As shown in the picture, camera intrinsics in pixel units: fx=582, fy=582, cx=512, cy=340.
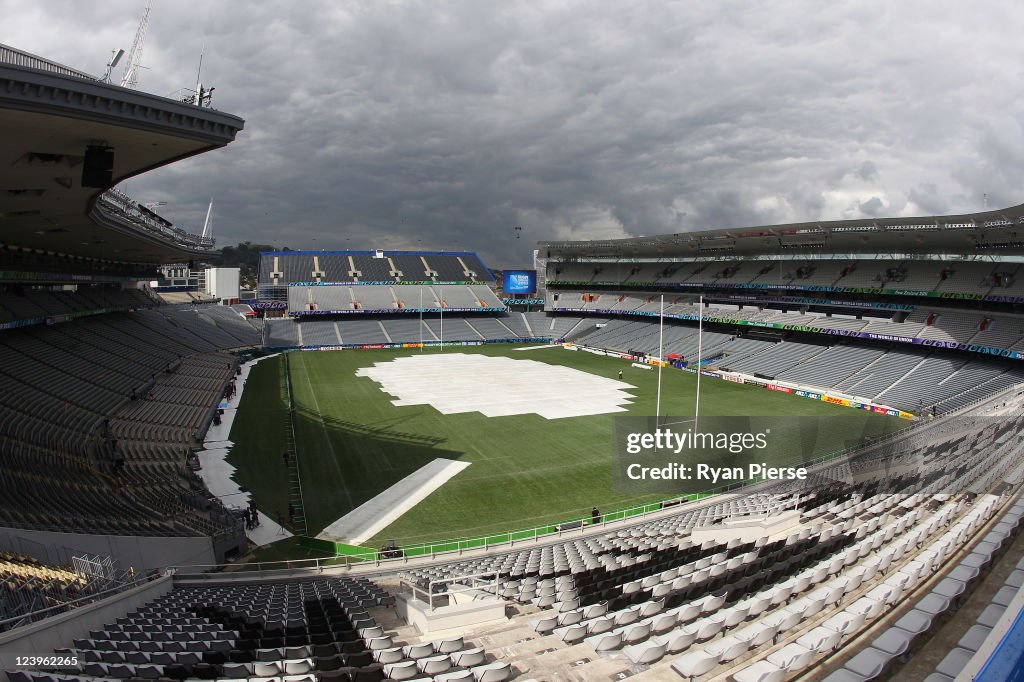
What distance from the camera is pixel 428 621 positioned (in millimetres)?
8969

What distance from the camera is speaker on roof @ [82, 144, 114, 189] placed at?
13.5 m

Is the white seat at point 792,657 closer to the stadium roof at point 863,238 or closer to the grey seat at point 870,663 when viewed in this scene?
the grey seat at point 870,663

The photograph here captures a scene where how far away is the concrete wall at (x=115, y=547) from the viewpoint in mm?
11688

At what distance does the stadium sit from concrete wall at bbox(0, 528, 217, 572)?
0.07 metres

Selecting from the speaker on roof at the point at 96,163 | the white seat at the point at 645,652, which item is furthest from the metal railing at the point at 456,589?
the speaker on roof at the point at 96,163

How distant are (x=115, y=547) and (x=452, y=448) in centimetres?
1585

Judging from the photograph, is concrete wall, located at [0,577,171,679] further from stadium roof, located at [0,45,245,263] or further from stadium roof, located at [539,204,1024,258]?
stadium roof, located at [539,204,1024,258]

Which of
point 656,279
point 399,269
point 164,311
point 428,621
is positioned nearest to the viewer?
point 428,621

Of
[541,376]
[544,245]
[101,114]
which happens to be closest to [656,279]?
[544,245]

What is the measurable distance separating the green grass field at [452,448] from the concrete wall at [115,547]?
4.13 meters

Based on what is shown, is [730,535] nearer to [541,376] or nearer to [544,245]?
[541,376]

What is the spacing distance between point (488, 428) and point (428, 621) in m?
22.6

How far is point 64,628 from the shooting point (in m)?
8.70

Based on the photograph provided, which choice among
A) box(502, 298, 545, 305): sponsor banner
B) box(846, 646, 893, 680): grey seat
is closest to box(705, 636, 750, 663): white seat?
box(846, 646, 893, 680): grey seat
